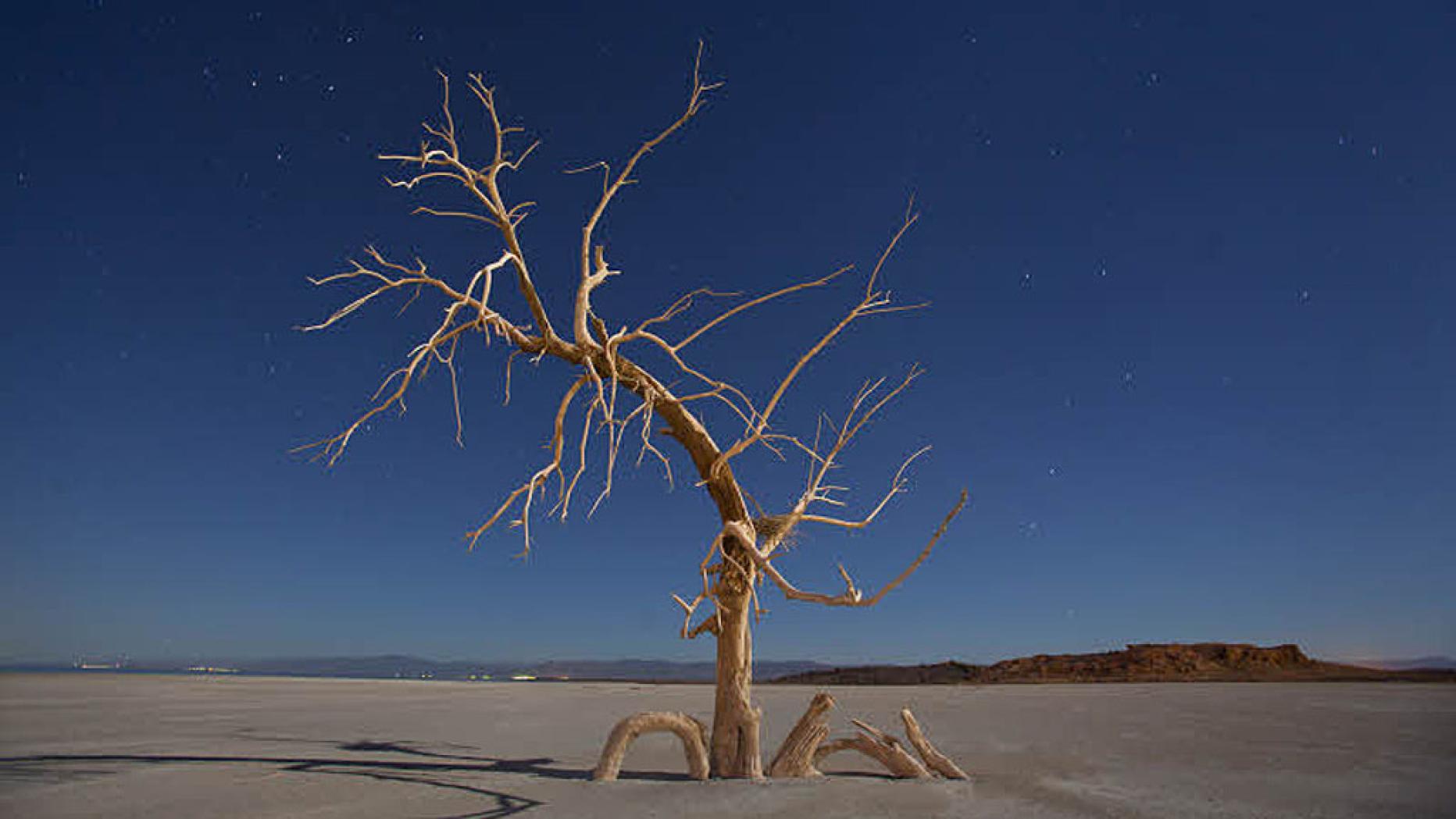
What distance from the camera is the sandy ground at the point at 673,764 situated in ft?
19.0

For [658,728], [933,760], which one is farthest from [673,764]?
[933,760]

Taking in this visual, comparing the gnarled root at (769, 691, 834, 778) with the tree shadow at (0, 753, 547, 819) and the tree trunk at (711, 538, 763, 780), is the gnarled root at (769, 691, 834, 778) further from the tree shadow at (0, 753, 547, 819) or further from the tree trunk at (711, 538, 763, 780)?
the tree shadow at (0, 753, 547, 819)

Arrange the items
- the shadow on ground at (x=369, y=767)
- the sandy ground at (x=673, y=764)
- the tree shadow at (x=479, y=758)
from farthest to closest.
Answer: the tree shadow at (x=479, y=758) < the shadow on ground at (x=369, y=767) < the sandy ground at (x=673, y=764)

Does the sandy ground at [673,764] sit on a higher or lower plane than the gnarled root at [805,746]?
lower

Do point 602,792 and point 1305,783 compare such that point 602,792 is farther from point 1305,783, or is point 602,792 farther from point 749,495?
point 1305,783

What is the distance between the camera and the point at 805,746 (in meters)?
6.77

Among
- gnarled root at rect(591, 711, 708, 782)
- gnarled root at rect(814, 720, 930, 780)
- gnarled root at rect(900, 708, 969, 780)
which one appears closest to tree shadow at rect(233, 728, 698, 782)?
gnarled root at rect(591, 711, 708, 782)

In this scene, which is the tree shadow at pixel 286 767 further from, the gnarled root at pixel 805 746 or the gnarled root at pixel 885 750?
the gnarled root at pixel 885 750

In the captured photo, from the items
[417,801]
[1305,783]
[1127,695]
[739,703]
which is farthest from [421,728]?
[1127,695]

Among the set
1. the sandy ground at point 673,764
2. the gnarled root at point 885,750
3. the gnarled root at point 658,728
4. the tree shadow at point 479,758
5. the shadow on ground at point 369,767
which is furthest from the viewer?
the tree shadow at point 479,758

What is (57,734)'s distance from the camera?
10.8 meters

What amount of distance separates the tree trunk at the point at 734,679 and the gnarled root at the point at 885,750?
0.77m

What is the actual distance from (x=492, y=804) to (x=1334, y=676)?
3380 cm

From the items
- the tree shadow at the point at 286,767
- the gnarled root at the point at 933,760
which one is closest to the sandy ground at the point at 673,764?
the tree shadow at the point at 286,767
